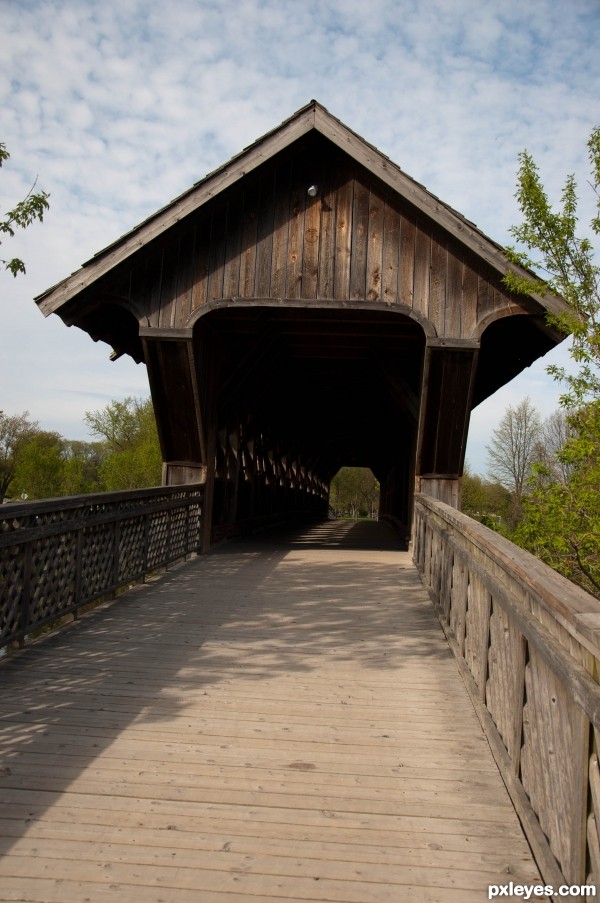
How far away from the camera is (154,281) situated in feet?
30.1

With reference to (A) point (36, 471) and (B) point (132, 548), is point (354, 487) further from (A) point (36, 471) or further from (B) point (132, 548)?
(B) point (132, 548)

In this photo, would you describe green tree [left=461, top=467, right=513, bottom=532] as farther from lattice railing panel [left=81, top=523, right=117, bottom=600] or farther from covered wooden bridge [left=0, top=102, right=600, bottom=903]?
lattice railing panel [left=81, top=523, right=117, bottom=600]

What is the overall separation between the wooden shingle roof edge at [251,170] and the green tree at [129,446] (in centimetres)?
2781

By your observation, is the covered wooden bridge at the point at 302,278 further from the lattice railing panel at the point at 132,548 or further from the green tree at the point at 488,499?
the green tree at the point at 488,499

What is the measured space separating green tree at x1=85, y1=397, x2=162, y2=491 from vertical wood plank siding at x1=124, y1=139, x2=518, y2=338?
27.4m

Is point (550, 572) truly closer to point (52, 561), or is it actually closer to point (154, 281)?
point (52, 561)

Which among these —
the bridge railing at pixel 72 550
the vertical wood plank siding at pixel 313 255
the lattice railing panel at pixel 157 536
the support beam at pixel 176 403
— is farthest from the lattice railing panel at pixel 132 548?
the vertical wood plank siding at pixel 313 255

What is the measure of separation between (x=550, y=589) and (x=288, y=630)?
352 centimetres

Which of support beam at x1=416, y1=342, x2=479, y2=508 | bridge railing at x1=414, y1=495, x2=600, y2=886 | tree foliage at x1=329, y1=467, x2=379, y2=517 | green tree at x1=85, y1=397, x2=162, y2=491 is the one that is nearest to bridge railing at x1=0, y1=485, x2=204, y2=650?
bridge railing at x1=414, y1=495, x2=600, y2=886

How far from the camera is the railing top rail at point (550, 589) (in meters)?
2.04

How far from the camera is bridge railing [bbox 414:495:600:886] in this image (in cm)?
199

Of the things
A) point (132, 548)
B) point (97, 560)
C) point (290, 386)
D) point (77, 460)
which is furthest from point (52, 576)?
point (77, 460)

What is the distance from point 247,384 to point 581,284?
521 cm

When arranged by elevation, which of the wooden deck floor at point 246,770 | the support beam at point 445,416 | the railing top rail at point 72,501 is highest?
the support beam at point 445,416
